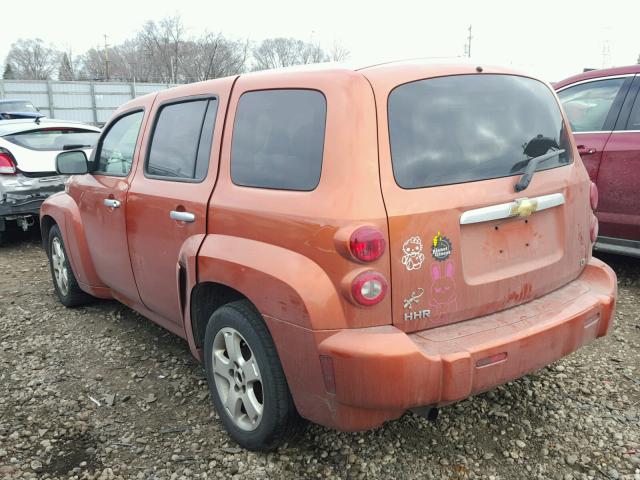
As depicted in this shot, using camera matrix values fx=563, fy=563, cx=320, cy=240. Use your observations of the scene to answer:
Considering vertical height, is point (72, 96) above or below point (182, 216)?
above

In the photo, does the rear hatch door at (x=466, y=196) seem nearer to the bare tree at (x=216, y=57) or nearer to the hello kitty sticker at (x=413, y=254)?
the hello kitty sticker at (x=413, y=254)

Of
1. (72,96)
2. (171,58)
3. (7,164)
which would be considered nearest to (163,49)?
(171,58)

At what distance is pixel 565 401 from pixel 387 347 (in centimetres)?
155

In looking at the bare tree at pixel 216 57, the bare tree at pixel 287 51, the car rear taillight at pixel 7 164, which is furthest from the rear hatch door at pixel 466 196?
the bare tree at pixel 287 51

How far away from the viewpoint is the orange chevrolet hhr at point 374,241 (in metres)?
2.18

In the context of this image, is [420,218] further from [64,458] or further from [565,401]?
[64,458]

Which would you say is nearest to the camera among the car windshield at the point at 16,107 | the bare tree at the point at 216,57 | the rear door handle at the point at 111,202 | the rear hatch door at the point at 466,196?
the rear hatch door at the point at 466,196

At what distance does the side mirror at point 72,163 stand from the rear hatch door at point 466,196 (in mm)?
2662

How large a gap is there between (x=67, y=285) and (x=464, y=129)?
12.1 feet

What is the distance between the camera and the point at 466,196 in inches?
92.3

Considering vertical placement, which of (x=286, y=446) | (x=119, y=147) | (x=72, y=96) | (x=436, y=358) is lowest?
(x=286, y=446)

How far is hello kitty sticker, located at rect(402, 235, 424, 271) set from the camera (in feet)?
7.23

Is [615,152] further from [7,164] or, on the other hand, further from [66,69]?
[66,69]

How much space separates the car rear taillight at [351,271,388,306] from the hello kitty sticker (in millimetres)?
122
